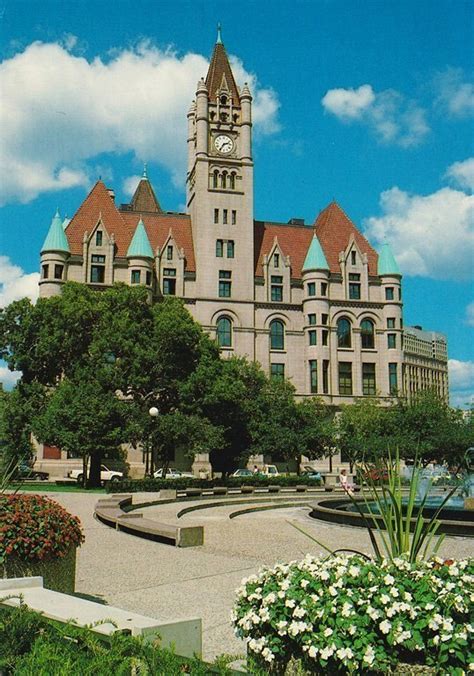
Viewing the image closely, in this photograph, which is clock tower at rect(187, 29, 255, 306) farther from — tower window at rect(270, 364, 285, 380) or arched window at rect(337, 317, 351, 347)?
arched window at rect(337, 317, 351, 347)

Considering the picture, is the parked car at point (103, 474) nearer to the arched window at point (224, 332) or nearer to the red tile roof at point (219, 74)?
the arched window at point (224, 332)

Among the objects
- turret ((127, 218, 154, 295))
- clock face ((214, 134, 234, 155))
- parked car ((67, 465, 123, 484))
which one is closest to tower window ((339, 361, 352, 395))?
turret ((127, 218, 154, 295))

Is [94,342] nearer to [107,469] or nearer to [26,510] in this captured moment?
[107,469]

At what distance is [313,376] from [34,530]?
2287 inches

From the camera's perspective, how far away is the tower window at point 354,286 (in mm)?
68062

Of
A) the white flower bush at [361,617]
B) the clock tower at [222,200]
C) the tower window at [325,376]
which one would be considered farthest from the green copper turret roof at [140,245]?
the white flower bush at [361,617]

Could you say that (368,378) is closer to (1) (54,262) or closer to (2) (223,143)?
(2) (223,143)

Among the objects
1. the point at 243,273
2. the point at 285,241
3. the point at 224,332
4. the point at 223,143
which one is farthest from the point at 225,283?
the point at 223,143

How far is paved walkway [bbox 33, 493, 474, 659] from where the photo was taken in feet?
28.0

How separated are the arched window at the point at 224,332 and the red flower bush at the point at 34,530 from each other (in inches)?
2196

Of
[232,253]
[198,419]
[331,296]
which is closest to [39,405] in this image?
[198,419]

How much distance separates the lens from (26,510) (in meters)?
8.19

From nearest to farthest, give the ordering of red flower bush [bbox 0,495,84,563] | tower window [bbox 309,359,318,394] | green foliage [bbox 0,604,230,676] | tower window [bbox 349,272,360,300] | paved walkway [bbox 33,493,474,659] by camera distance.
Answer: green foliage [bbox 0,604,230,676] → red flower bush [bbox 0,495,84,563] → paved walkway [bbox 33,493,474,659] → tower window [bbox 309,359,318,394] → tower window [bbox 349,272,360,300]

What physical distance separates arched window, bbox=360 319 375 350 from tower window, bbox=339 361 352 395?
8.61 ft
